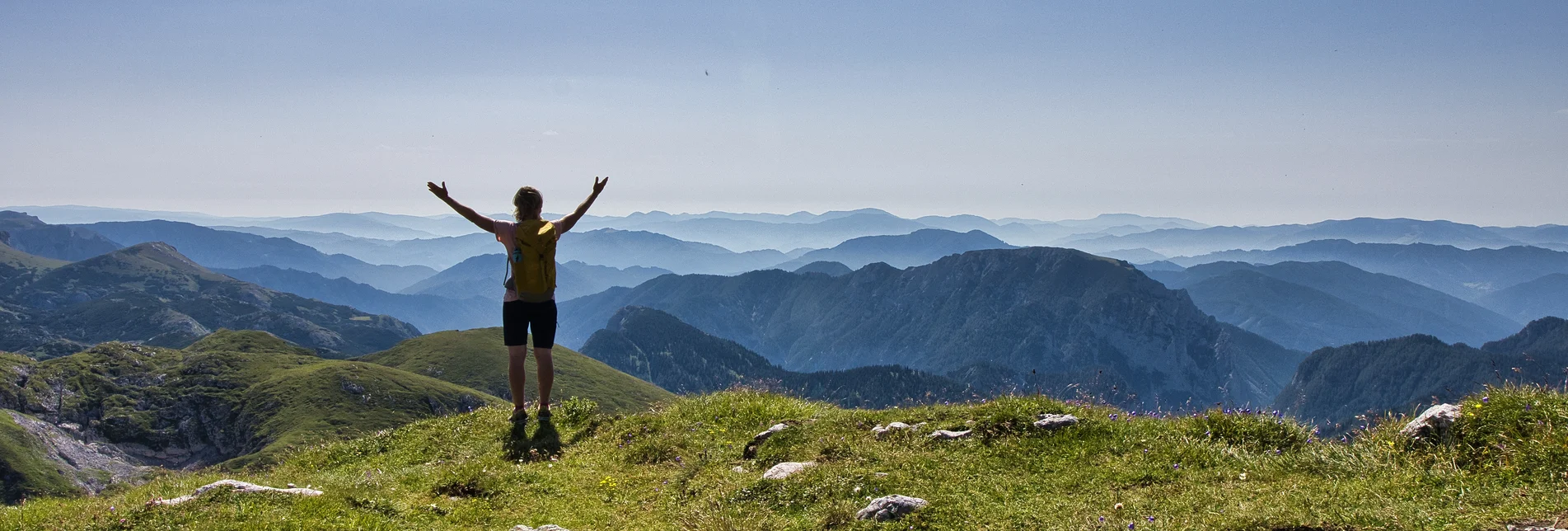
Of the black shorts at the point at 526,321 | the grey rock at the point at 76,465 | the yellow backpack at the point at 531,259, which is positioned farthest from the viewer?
the grey rock at the point at 76,465

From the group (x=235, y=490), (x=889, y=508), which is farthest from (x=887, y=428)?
(x=235, y=490)

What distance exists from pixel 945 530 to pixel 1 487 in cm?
22530

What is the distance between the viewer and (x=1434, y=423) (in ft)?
29.1

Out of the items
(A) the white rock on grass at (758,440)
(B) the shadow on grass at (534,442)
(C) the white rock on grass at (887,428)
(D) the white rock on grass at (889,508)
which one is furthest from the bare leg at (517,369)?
(D) the white rock on grass at (889,508)

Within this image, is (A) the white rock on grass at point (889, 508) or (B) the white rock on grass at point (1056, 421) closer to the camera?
(A) the white rock on grass at point (889, 508)

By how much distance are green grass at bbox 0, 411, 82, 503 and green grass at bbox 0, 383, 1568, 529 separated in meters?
203

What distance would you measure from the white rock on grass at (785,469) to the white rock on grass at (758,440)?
1.09 m

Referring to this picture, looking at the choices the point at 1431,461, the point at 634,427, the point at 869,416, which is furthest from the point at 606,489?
the point at 1431,461

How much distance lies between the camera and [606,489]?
1088 cm

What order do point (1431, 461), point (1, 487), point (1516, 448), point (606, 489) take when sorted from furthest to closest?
point (1, 487), point (606, 489), point (1431, 461), point (1516, 448)

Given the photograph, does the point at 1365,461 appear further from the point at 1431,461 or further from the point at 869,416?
the point at 869,416

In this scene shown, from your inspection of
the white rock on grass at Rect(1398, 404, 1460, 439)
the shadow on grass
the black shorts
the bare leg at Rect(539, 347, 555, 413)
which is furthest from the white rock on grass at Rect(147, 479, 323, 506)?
the white rock on grass at Rect(1398, 404, 1460, 439)

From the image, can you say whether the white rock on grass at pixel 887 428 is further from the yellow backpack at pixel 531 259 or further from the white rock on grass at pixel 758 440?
A: the yellow backpack at pixel 531 259

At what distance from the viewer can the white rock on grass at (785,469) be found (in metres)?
10.3
